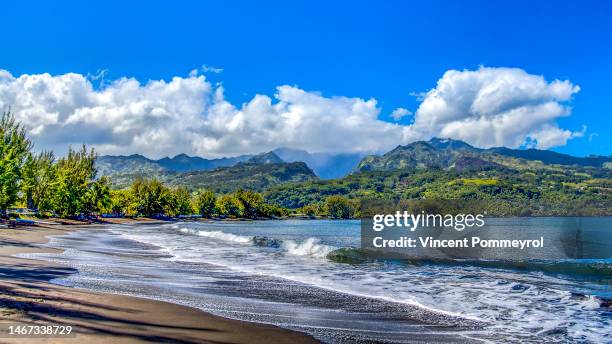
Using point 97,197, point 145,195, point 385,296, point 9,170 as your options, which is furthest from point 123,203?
point 385,296

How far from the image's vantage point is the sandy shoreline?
35.8ft

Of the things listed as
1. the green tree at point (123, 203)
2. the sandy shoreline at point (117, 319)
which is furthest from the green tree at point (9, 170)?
the green tree at point (123, 203)

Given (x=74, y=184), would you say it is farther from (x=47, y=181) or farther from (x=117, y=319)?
(x=117, y=319)

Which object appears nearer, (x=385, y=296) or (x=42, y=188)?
(x=385, y=296)

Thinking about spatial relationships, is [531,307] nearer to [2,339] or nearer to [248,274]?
[248,274]

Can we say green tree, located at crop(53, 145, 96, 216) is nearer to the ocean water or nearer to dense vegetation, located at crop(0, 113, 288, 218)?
dense vegetation, located at crop(0, 113, 288, 218)

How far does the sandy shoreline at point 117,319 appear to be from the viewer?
1092cm

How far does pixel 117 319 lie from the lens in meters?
12.5

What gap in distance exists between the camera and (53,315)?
12.1m

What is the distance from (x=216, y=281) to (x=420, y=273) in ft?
47.7

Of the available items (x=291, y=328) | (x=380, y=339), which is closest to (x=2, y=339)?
(x=291, y=328)

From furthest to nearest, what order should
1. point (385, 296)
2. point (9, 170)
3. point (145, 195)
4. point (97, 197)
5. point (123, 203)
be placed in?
1. point (145, 195)
2. point (123, 203)
3. point (97, 197)
4. point (9, 170)
5. point (385, 296)

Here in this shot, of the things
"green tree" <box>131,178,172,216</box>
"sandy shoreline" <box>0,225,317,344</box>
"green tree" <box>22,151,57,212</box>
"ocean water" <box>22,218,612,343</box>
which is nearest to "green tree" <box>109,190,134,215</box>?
"green tree" <box>131,178,172,216</box>

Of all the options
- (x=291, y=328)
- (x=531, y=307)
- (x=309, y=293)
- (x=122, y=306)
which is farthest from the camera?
(x=309, y=293)
